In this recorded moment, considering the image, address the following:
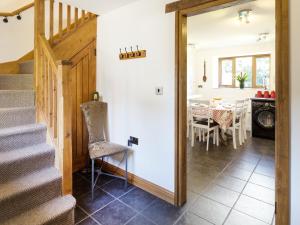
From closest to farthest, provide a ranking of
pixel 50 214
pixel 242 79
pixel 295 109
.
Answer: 1. pixel 295 109
2. pixel 50 214
3. pixel 242 79

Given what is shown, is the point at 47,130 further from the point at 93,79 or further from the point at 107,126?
the point at 93,79

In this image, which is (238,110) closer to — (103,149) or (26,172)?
(103,149)

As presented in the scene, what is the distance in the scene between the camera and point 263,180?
2.72 meters

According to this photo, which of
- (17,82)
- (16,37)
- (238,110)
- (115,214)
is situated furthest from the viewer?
(238,110)

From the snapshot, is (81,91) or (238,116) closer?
(81,91)

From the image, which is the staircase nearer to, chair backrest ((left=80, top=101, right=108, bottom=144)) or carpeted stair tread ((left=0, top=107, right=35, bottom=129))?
carpeted stair tread ((left=0, top=107, right=35, bottom=129))

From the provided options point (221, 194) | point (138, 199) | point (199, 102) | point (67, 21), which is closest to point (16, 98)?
point (67, 21)

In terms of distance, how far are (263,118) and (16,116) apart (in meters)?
4.91

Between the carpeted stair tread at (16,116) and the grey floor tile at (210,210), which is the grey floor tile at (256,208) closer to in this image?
the grey floor tile at (210,210)

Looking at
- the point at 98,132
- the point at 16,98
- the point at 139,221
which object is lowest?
the point at 139,221

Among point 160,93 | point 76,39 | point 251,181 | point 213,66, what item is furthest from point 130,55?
point 213,66

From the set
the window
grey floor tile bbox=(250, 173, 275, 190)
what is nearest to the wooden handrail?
grey floor tile bbox=(250, 173, 275, 190)

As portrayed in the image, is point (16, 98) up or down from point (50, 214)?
up

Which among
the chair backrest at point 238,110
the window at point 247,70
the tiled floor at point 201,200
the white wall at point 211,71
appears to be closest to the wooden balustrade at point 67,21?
the tiled floor at point 201,200
